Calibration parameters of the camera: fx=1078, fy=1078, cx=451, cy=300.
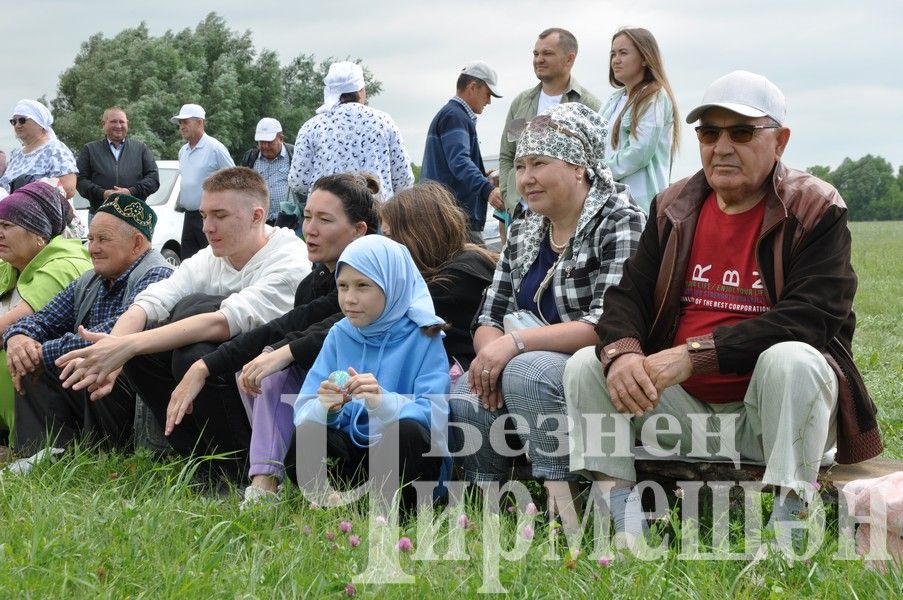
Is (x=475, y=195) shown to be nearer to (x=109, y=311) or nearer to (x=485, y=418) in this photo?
(x=109, y=311)

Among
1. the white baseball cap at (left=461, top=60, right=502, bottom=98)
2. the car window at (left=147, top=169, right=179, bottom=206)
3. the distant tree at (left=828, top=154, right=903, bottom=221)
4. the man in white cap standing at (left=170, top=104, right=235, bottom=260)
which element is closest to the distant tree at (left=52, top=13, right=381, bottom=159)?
the car window at (left=147, top=169, right=179, bottom=206)

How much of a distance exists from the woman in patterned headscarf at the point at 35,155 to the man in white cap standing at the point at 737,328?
6799mm

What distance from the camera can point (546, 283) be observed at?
14.2ft

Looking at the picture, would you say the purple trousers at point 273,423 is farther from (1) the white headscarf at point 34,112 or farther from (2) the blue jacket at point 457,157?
(1) the white headscarf at point 34,112

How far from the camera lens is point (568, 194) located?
4.30m

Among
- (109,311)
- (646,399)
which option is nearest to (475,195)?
(109,311)

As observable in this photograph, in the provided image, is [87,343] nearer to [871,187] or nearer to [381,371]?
[381,371]

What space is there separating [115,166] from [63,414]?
7.06 meters

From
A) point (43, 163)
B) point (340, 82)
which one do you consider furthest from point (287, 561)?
point (43, 163)

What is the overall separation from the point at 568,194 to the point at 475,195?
3.34 m

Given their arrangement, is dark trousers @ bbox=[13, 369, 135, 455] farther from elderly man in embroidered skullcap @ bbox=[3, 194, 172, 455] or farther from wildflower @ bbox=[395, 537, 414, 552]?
wildflower @ bbox=[395, 537, 414, 552]

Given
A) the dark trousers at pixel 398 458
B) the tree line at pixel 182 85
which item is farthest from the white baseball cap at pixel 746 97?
the tree line at pixel 182 85

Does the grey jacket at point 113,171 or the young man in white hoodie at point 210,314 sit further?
the grey jacket at point 113,171

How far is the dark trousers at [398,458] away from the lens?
160 inches
